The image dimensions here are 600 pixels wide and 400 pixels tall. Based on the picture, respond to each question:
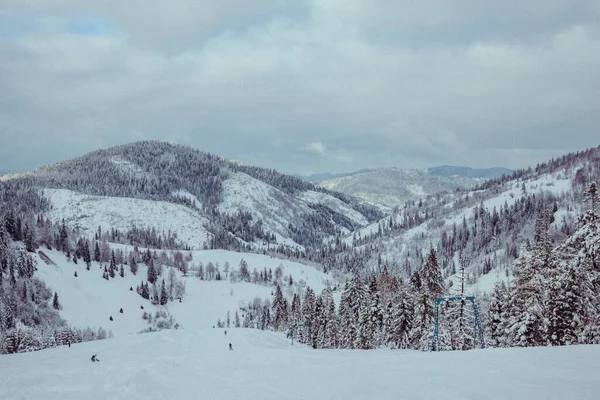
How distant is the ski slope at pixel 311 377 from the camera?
17.8m

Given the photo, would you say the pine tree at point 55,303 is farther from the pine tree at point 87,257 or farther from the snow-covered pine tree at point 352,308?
the snow-covered pine tree at point 352,308

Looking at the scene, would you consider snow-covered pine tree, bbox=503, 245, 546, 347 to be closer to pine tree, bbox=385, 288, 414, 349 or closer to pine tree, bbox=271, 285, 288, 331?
pine tree, bbox=385, 288, 414, 349

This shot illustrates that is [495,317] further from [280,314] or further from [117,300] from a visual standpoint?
[117,300]

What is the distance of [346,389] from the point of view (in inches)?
869

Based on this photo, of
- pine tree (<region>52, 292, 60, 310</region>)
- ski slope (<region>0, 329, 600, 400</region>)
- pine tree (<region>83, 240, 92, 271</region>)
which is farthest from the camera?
pine tree (<region>83, 240, 92, 271</region>)

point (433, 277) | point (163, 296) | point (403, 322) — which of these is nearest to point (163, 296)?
point (163, 296)

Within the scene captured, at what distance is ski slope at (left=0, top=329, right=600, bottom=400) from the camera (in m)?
17.8

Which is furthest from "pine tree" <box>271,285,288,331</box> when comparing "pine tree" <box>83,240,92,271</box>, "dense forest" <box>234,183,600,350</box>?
"pine tree" <box>83,240,92,271</box>

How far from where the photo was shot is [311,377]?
27.3m

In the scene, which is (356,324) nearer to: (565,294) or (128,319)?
(565,294)

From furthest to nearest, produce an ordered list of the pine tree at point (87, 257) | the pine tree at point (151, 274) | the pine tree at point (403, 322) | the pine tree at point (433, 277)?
the pine tree at point (151, 274), the pine tree at point (87, 257), the pine tree at point (403, 322), the pine tree at point (433, 277)

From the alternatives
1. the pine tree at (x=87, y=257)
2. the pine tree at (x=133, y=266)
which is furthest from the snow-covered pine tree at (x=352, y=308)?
the pine tree at (x=133, y=266)

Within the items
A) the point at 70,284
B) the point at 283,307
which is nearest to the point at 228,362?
the point at 283,307

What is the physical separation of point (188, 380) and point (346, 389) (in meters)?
14.0
